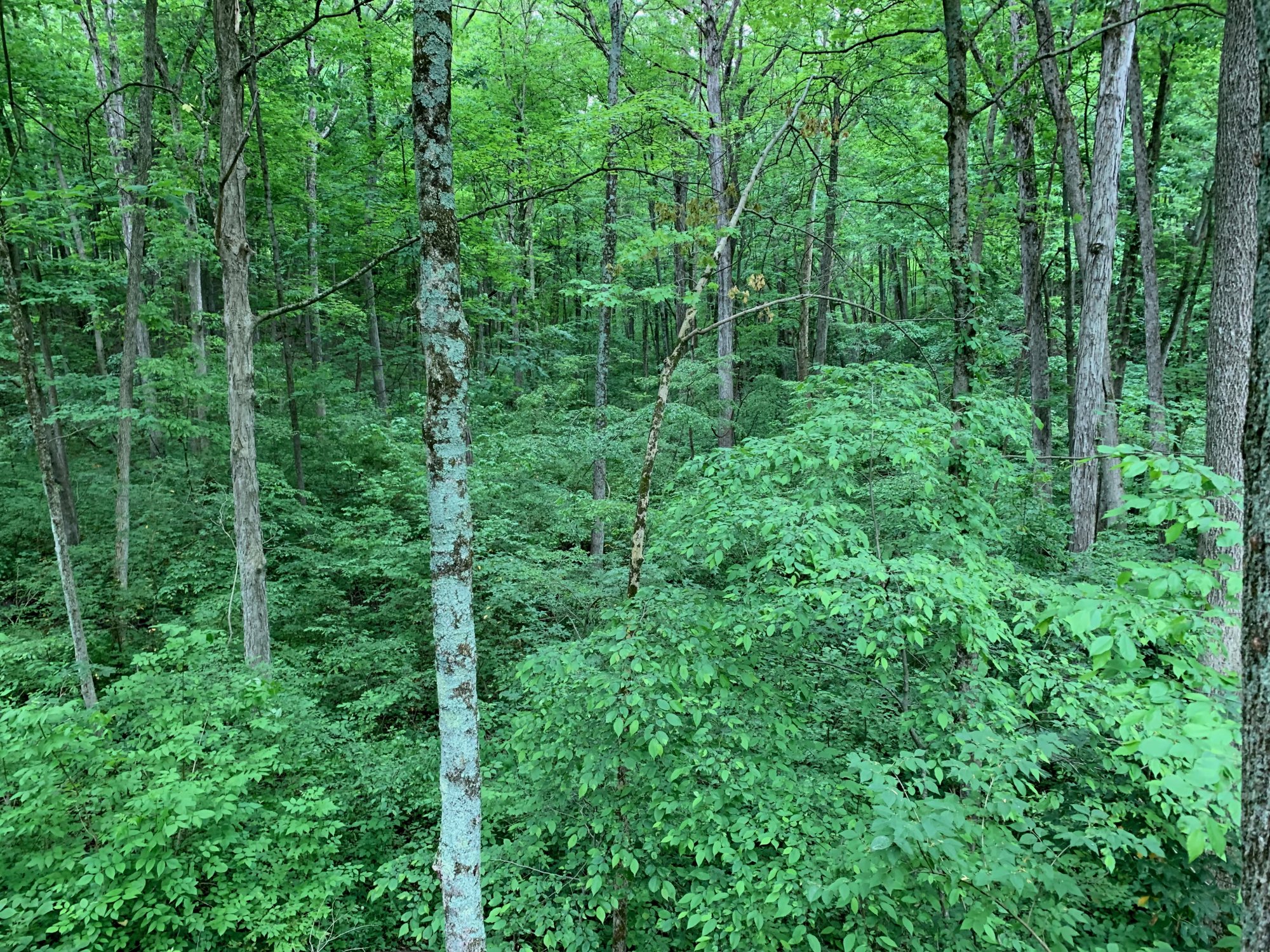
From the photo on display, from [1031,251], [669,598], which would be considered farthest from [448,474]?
[1031,251]

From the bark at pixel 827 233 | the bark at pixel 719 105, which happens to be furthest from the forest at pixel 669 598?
the bark at pixel 827 233

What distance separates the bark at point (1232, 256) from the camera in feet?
15.4

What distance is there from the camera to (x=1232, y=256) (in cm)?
495

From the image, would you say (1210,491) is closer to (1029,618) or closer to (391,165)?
(1029,618)

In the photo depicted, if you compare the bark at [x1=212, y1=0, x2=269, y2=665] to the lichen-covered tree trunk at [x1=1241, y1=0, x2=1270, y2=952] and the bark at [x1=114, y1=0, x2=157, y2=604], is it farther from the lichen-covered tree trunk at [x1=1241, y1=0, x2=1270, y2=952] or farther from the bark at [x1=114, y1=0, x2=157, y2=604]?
the lichen-covered tree trunk at [x1=1241, y1=0, x2=1270, y2=952]

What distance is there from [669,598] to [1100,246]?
747cm

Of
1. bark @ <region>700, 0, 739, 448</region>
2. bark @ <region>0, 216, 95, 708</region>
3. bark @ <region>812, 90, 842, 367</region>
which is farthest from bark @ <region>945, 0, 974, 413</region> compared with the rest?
bark @ <region>0, 216, 95, 708</region>

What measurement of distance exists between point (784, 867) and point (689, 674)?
53.5 inches

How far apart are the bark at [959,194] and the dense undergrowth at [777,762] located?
17.0 inches

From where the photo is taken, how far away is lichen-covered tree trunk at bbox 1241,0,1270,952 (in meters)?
1.53

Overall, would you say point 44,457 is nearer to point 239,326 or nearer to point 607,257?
point 239,326

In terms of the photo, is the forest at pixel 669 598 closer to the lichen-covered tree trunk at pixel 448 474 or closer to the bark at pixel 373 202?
the lichen-covered tree trunk at pixel 448 474

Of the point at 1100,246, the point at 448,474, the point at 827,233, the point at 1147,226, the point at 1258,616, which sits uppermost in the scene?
the point at 827,233

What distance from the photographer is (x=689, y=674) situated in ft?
13.8
